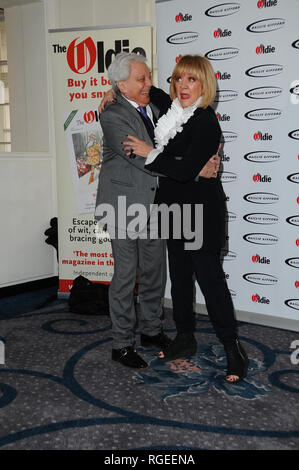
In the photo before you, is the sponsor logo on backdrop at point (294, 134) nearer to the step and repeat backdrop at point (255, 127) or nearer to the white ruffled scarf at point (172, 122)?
the step and repeat backdrop at point (255, 127)

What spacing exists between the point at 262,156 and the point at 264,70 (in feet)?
1.67

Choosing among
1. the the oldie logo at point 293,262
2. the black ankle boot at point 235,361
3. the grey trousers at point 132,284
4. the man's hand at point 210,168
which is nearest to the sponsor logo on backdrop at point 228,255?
the the oldie logo at point 293,262

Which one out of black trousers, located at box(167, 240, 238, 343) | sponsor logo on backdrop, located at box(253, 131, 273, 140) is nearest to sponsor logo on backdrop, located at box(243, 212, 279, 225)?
sponsor logo on backdrop, located at box(253, 131, 273, 140)

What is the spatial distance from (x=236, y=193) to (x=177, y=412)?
5.14 feet

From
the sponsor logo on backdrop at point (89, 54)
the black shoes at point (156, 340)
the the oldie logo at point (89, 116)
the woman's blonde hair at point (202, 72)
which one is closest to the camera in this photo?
the woman's blonde hair at point (202, 72)

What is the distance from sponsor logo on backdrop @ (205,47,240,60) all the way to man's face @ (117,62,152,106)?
2.92ft

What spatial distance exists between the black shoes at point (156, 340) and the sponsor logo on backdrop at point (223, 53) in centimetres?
174

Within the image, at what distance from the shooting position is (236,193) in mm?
3207

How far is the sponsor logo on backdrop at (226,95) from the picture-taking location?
3.12 metres

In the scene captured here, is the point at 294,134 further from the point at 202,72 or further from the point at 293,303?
the point at 293,303

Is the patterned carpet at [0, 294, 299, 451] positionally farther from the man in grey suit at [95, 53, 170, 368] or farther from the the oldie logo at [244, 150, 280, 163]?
the the oldie logo at [244, 150, 280, 163]

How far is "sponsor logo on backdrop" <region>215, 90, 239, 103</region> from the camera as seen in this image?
3.12 m
